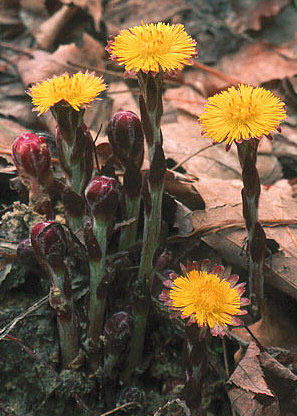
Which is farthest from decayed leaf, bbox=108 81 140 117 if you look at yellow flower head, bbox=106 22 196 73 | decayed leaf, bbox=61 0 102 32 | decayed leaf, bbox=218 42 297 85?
yellow flower head, bbox=106 22 196 73

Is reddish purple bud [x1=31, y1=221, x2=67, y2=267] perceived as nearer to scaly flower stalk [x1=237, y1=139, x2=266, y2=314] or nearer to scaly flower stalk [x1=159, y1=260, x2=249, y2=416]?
scaly flower stalk [x1=159, y1=260, x2=249, y2=416]

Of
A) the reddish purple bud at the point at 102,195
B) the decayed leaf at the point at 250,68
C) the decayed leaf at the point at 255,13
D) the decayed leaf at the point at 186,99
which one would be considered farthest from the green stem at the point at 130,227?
the decayed leaf at the point at 255,13

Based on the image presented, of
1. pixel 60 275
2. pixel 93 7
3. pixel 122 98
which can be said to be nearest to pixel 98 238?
pixel 60 275

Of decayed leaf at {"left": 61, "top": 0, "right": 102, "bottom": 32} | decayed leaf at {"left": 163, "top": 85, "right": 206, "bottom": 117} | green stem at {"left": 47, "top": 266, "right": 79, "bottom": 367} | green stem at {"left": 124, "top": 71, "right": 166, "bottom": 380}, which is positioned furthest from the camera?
decayed leaf at {"left": 61, "top": 0, "right": 102, "bottom": 32}

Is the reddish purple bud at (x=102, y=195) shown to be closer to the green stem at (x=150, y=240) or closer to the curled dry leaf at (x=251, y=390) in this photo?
the green stem at (x=150, y=240)

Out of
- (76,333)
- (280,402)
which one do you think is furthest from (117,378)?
(280,402)

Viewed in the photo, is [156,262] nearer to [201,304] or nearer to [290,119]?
[201,304]
